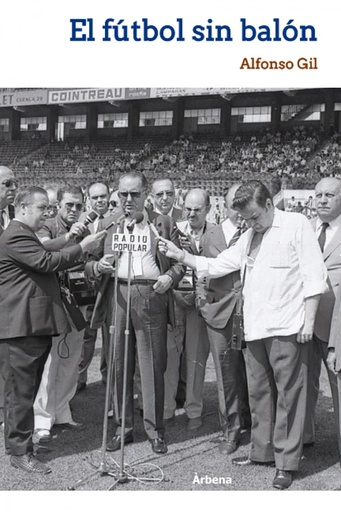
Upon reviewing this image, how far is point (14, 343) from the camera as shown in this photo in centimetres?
408

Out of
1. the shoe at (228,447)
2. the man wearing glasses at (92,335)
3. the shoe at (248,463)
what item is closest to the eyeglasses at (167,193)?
the man wearing glasses at (92,335)

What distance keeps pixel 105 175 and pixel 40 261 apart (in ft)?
100

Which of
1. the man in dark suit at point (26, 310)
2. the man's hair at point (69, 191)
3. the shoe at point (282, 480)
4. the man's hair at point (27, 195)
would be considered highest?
the man's hair at point (69, 191)

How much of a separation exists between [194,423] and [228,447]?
0.61m

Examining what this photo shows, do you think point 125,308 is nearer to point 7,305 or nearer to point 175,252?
point 175,252

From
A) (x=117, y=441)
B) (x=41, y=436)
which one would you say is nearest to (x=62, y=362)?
(x=41, y=436)

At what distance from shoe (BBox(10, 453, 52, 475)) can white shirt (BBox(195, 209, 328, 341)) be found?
5.68 ft

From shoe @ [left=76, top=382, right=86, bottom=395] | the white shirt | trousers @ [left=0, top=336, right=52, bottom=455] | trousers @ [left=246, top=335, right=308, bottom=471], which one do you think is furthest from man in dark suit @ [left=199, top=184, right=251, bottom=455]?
shoe @ [left=76, top=382, right=86, bottom=395]

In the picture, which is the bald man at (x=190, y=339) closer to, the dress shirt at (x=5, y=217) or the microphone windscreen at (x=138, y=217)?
the microphone windscreen at (x=138, y=217)

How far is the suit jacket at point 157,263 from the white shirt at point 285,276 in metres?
0.76

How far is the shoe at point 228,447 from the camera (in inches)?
175

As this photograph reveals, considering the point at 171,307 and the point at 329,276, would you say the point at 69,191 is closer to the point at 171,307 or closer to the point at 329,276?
the point at 171,307

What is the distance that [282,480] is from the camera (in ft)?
12.6

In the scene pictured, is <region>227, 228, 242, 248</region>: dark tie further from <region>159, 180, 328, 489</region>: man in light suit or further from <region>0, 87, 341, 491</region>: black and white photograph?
<region>159, 180, 328, 489</region>: man in light suit
